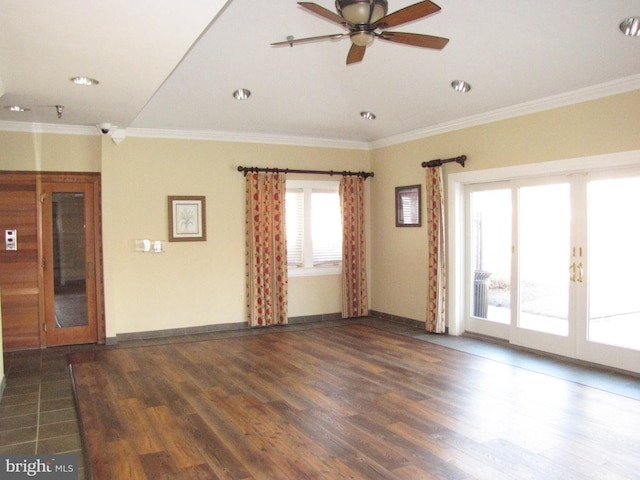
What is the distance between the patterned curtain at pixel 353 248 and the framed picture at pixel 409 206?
28.0 inches

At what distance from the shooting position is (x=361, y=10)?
2.90 meters

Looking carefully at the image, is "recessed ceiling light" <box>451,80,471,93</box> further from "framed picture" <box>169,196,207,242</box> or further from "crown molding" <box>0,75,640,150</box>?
"framed picture" <box>169,196,207,242</box>

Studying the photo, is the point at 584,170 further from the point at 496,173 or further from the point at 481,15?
the point at 481,15

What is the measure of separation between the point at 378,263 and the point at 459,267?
1675 millimetres

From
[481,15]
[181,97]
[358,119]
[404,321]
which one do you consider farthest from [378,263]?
[481,15]

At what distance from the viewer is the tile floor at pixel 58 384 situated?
3.57 metres

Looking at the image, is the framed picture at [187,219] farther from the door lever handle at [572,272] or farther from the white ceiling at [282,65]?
the door lever handle at [572,272]

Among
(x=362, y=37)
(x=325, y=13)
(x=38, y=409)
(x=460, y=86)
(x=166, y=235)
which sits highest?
(x=460, y=86)

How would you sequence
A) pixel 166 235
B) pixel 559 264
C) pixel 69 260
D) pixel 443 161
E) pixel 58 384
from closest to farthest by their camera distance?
pixel 58 384 < pixel 559 264 < pixel 69 260 < pixel 443 161 < pixel 166 235

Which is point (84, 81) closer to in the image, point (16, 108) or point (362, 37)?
point (16, 108)

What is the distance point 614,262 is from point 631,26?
2153 mm

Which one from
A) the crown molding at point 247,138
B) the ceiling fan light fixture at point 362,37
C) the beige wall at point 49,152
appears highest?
the crown molding at point 247,138

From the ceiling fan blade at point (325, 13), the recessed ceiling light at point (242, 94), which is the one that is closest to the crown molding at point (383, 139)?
the recessed ceiling light at point (242, 94)

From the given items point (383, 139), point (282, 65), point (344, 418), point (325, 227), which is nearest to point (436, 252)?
point (325, 227)
